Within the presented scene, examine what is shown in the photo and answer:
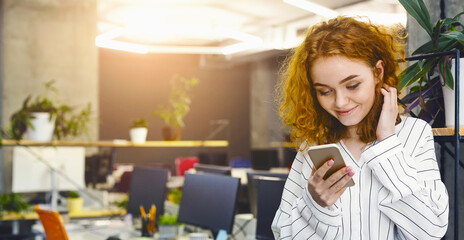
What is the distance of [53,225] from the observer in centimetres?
259

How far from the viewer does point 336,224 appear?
1252 millimetres

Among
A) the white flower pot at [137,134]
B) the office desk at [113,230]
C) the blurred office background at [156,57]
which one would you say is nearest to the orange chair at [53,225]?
the office desk at [113,230]

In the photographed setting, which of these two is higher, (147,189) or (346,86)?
(346,86)

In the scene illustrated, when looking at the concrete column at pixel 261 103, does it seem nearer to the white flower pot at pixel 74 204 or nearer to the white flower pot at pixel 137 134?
the white flower pot at pixel 137 134

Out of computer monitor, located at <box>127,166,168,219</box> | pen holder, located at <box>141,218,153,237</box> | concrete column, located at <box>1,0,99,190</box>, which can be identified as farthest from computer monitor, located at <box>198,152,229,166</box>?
pen holder, located at <box>141,218,153,237</box>

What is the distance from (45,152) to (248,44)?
22.6ft

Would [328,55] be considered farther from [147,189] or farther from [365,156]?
[147,189]

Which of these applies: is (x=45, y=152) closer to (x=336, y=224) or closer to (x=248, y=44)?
(x=336, y=224)

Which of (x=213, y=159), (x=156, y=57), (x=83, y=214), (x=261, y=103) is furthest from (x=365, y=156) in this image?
(x=261, y=103)

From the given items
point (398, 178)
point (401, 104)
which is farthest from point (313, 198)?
point (401, 104)

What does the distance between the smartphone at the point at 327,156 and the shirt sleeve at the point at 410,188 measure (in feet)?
0.32

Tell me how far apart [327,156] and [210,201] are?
5.33 ft

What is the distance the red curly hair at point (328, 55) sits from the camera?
50.8 inches

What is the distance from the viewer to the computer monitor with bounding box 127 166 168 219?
3254mm
